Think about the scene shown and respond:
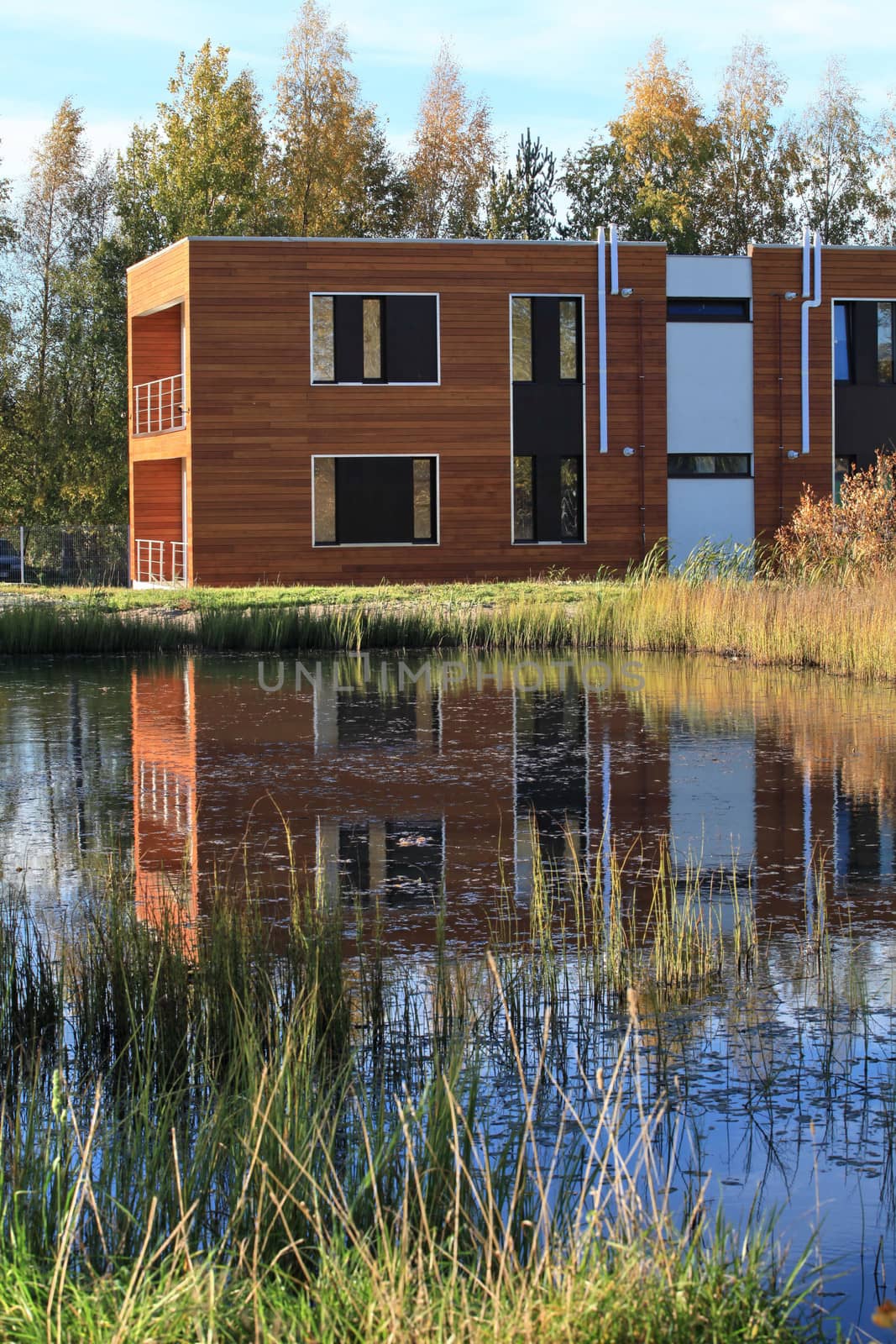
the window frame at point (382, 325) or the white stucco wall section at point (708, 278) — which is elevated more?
the white stucco wall section at point (708, 278)

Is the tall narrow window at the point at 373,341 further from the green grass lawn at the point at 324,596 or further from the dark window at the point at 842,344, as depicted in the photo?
the dark window at the point at 842,344

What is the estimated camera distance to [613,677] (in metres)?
15.2

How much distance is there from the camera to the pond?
4371 mm

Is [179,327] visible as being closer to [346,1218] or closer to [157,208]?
[157,208]

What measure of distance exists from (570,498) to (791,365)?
4.39 m

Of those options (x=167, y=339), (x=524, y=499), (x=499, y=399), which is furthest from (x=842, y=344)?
(x=167, y=339)

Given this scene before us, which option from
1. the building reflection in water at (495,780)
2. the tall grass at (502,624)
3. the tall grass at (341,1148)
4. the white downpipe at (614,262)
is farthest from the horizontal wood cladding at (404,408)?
the tall grass at (341,1148)

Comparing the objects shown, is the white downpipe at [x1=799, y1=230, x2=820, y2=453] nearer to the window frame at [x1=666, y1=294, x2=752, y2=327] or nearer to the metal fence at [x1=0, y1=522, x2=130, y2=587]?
the window frame at [x1=666, y1=294, x2=752, y2=327]

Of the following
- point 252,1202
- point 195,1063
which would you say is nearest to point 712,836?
point 195,1063

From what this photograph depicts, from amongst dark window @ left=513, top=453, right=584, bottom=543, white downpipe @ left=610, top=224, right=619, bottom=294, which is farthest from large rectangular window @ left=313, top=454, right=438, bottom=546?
white downpipe @ left=610, top=224, right=619, bottom=294

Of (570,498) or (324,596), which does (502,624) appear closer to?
(324,596)

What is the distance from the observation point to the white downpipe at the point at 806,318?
2961 cm

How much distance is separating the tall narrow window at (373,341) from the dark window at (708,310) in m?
4.89

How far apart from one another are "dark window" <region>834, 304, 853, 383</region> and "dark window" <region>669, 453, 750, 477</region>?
230cm
